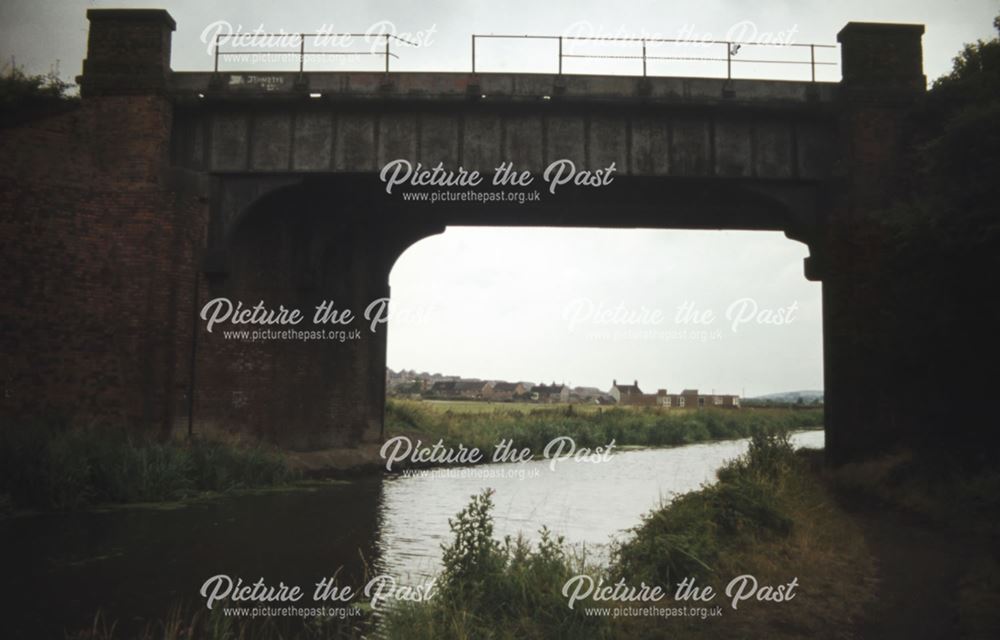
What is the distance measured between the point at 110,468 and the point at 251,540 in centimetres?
432

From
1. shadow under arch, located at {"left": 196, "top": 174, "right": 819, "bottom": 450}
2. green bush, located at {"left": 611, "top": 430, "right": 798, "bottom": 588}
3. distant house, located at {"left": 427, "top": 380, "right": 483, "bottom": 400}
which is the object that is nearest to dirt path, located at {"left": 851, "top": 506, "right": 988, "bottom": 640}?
green bush, located at {"left": 611, "top": 430, "right": 798, "bottom": 588}

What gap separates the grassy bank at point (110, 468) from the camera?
1270 cm

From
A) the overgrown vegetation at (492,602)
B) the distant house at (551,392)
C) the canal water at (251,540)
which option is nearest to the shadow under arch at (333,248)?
the canal water at (251,540)

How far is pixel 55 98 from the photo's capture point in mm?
17266

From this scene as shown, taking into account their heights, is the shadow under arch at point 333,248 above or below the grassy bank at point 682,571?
above

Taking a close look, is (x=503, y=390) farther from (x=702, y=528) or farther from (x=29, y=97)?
(x=702, y=528)

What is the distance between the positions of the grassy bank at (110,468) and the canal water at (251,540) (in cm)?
64

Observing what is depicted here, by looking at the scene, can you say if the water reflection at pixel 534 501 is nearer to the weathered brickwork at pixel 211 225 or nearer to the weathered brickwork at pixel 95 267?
the weathered brickwork at pixel 211 225

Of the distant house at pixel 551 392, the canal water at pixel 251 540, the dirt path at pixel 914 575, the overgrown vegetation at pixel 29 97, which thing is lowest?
the canal water at pixel 251 540

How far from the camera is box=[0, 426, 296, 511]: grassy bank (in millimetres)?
12703

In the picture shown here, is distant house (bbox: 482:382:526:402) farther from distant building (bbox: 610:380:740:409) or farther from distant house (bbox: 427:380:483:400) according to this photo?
distant building (bbox: 610:380:740:409)

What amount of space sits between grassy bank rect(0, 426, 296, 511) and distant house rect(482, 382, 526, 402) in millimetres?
114746

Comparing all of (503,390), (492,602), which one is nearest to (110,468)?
(492,602)

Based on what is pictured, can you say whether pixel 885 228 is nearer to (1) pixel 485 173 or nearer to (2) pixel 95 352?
(1) pixel 485 173
